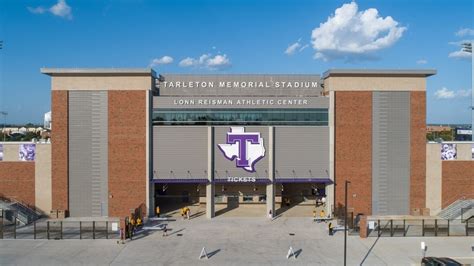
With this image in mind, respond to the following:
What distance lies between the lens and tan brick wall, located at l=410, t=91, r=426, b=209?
45.6 meters

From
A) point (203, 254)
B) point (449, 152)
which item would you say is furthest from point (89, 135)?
point (449, 152)

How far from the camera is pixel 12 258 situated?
103 ft

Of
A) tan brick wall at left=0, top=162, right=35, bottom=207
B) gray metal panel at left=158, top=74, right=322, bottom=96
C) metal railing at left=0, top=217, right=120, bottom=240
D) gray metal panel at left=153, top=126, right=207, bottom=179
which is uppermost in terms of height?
gray metal panel at left=158, top=74, right=322, bottom=96

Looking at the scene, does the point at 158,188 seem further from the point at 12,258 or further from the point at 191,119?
the point at 12,258

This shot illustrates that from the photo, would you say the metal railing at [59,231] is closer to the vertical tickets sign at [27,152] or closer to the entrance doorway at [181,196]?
the vertical tickets sign at [27,152]

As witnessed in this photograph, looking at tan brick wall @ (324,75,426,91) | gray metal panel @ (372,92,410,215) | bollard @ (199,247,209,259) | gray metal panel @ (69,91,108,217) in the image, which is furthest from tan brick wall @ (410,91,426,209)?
gray metal panel @ (69,91,108,217)

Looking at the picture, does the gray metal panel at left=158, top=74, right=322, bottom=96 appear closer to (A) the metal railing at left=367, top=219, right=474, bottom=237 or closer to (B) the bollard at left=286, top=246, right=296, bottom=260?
(A) the metal railing at left=367, top=219, right=474, bottom=237

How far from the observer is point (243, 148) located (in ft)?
149

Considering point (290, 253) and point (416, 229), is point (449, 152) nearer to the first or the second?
point (416, 229)

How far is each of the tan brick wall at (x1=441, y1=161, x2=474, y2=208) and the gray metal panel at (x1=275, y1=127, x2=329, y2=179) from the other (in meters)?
11.9

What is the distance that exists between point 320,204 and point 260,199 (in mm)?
6574

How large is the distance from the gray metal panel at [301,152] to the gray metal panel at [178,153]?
7.48 metres

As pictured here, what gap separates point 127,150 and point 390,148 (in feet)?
85.1

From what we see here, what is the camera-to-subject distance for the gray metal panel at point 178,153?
45406 millimetres
